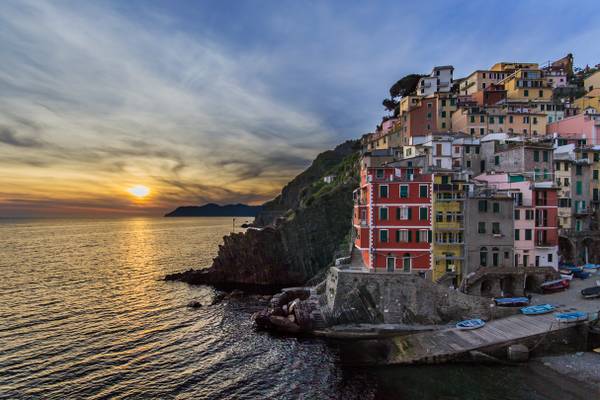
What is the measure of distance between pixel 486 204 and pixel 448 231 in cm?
642

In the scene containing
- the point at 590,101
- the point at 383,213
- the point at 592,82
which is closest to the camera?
the point at 383,213

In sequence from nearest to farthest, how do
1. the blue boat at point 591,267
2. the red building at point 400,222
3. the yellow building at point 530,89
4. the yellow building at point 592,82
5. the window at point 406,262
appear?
the red building at point 400,222 < the window at point 406,262 < the blue boat at point 591,267 < the yellow building at point 530,89 < the yellow building at point 592,82

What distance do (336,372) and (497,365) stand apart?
16362 millimetres

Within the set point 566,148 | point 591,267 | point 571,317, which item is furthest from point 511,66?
point 571,317

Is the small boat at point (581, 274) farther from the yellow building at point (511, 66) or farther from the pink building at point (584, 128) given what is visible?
the yellow building at point (511, 66)

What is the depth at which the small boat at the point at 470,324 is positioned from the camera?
4106 centimetres

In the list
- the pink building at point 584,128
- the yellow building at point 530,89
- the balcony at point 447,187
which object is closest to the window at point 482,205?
the balcony at point 447,187

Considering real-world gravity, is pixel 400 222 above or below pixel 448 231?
above

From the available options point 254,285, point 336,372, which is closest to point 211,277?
point 254,285

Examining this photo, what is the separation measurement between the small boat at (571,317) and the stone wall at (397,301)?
7.47 m

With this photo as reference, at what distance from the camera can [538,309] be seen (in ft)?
136

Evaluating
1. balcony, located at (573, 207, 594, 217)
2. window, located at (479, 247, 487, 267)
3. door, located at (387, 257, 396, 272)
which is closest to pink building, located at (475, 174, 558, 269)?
window, located at (479, 247, 487, 267)

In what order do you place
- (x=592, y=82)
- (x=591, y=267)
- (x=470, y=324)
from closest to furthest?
(x=470, y=324), (x=591, y=267), (x=592, y=82)

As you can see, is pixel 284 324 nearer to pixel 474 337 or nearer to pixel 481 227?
pixel 474 337
